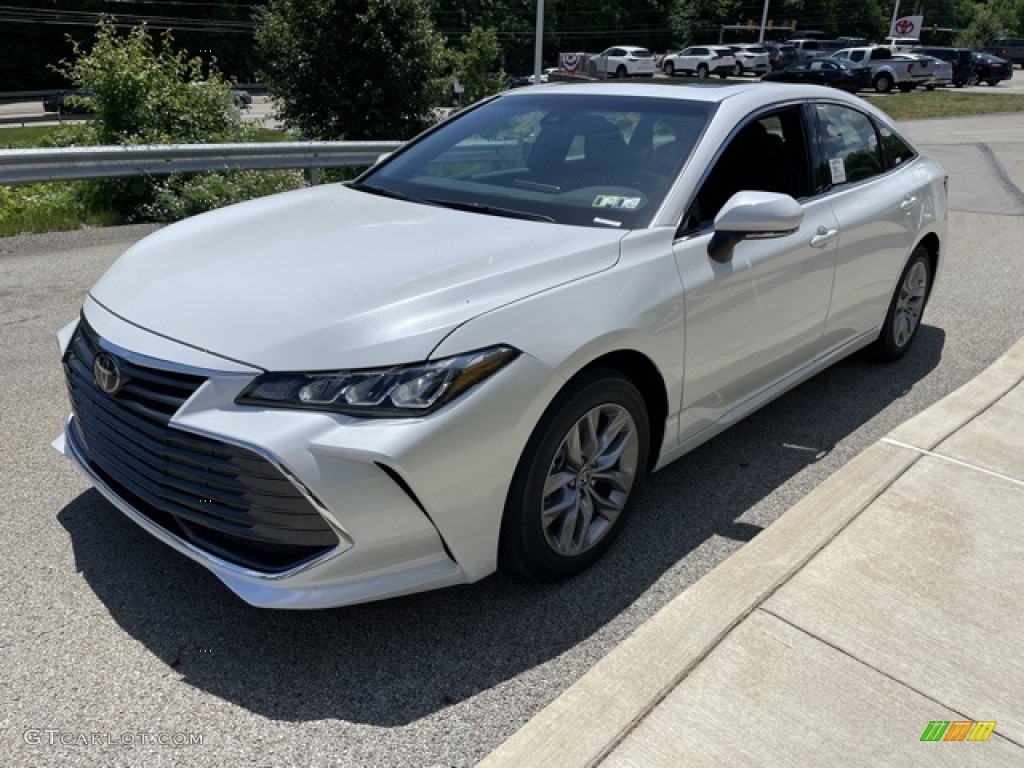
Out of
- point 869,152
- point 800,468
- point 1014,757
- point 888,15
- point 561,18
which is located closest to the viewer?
point 1014,757

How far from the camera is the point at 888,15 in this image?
103 m

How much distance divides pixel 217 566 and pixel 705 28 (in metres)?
95.7

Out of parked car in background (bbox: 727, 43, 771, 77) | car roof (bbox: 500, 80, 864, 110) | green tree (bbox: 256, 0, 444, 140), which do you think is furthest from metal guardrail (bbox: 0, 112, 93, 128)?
car roof (bbox: 500, 80, 864, 110)

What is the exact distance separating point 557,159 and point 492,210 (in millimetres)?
519

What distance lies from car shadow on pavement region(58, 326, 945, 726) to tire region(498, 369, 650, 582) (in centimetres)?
15

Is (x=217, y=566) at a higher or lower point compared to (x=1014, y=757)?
higher

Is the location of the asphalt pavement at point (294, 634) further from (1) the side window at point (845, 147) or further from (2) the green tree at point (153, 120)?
(2) the green tree at point (153, 120)

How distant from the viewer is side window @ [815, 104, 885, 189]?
433 centimetres

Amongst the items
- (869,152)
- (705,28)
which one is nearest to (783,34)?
(705,28)

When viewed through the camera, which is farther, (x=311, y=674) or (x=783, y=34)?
(x=783, y=34)

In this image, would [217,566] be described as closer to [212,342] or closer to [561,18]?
[212,342]

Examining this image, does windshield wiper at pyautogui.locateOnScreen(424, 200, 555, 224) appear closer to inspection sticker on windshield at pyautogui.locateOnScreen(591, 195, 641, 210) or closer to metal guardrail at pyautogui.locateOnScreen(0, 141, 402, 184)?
inspection sticker on windshield at pyautogui.locateOnScreen(591, 195, 641, 210)

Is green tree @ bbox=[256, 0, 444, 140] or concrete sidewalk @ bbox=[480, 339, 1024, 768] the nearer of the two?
concrete sidewalk @ bbox=[480, 339, 1024, 768]

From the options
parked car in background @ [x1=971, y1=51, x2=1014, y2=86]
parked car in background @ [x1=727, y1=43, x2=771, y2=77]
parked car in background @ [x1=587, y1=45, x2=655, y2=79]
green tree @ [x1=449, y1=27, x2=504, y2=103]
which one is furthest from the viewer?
parked car in background @ [x1=587, y1=45, x2=655, y2=79]
